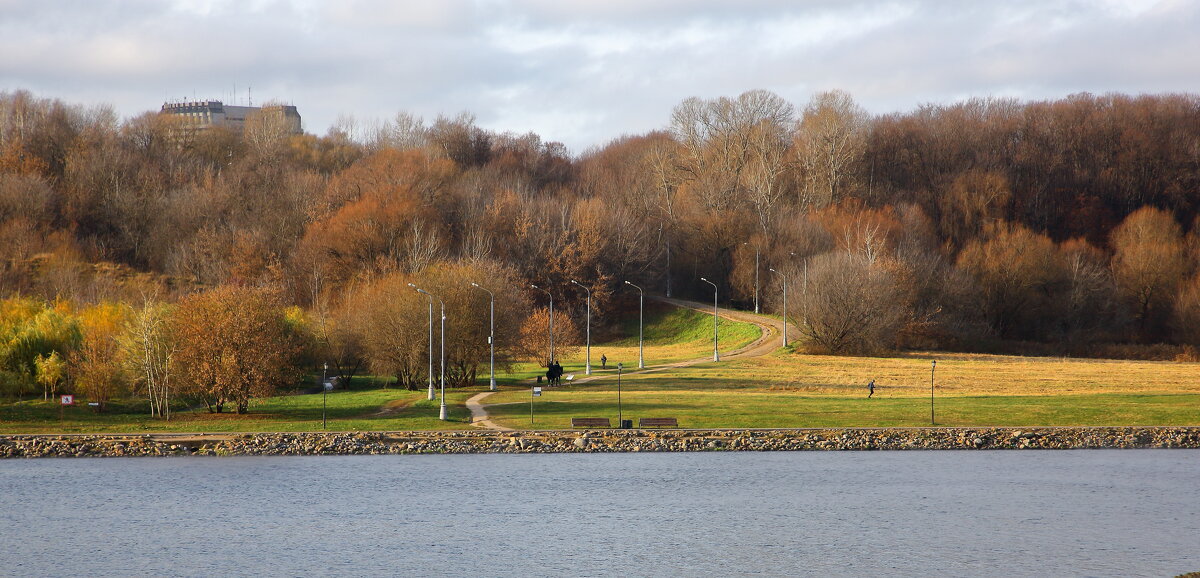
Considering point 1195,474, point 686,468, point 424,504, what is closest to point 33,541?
point 424,504

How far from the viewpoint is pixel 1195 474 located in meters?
46.5

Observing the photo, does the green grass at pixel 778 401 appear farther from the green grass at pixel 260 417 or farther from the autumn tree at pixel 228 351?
the autumn tree at pixel 228 351

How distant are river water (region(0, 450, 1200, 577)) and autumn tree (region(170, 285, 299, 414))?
25.8 ft

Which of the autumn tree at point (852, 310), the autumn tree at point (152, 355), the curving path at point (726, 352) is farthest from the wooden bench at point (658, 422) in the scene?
the autumn tree at point (852, 310)

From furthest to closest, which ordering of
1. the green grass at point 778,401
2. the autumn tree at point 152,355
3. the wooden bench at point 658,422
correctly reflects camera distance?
the autumn tree at point 152,355
the green grass at point 778,401
the wooden bench at point 658,422

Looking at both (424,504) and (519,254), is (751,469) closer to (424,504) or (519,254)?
(424,504)

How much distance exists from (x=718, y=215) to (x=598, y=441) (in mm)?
79650

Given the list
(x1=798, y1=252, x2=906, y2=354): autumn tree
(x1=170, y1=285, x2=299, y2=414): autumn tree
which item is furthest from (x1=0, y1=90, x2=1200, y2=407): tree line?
(x1=170, y1=285, x2=299, y2=414): autumn tree

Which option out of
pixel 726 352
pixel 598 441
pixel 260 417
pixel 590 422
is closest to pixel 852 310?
pixel 726 352

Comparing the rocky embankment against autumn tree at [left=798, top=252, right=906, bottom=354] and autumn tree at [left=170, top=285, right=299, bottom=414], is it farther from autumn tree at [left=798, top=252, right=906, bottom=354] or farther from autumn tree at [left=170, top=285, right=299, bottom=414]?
autumn tree at [left=798, top=252, right=906, bottom=354]

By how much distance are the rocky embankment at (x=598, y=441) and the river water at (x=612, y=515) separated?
909mm

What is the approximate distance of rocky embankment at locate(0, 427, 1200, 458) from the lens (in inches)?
2087

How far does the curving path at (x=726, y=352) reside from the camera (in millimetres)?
59656

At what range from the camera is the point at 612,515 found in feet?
131
